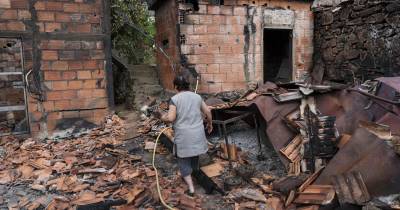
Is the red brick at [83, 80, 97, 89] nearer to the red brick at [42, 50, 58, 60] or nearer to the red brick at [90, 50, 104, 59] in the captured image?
the red brick at [90, 50, 104, 59]

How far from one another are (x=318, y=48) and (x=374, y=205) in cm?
692

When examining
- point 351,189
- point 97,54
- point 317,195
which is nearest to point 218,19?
point 97,54

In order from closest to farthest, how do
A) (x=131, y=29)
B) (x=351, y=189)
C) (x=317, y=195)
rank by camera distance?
(x=351, y=189), (x=317, y=195), (x=131, y=29)

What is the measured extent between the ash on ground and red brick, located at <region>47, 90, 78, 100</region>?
2.98m

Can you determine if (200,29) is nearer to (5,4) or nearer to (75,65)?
(75,65)

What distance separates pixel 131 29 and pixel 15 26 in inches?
191

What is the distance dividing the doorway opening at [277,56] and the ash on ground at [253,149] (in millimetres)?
4173


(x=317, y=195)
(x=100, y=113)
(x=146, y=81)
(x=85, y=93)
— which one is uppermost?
(x=146, y=81)

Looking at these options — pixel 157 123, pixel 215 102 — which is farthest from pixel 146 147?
pixel 215 102

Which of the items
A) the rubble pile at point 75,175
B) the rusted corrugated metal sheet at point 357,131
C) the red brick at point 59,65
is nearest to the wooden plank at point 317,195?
the rusted corrugated metal sheet at point 357,131

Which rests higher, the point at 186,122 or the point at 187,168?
the point at 186,122

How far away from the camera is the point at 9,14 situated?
6.22 metres

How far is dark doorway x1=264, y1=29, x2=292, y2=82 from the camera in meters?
10.2

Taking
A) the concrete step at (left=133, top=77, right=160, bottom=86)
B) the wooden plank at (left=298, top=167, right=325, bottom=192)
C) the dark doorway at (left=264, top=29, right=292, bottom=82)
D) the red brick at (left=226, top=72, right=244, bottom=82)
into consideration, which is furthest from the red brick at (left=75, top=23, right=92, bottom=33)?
the dark doorway at (left=264, top=29, right=292, bottom=82)
